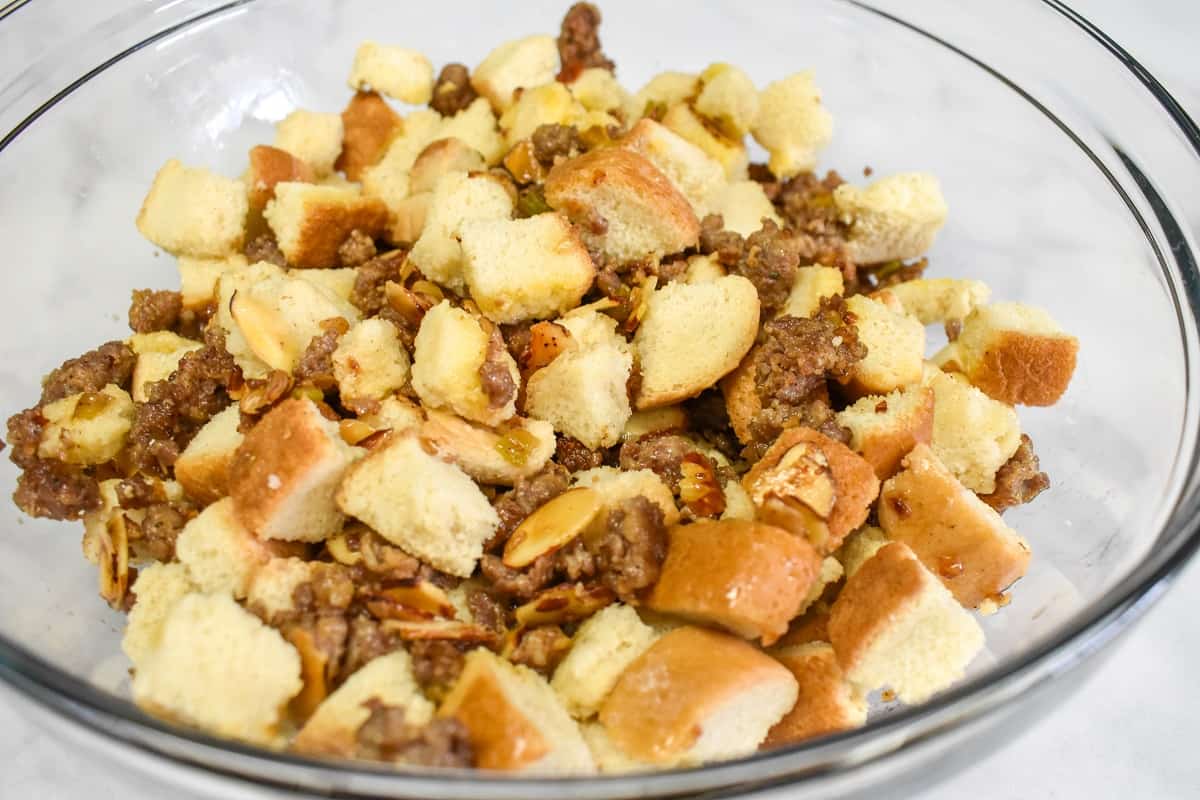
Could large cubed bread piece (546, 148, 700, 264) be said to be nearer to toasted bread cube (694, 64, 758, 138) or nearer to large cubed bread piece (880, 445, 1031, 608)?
toasted bread cube (694, 64, 758, 138)

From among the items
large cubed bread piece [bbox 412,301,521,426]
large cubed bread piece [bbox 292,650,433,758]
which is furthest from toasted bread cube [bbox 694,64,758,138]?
large cubed bread piece [bbox 292,650,433,758]

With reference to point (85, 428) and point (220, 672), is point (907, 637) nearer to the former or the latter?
point (220, 672)

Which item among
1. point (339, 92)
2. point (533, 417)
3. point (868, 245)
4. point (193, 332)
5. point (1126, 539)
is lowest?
point (1126, 539)

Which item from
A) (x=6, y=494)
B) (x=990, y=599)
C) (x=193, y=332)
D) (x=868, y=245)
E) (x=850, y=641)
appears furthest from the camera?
(x=868, y=245)

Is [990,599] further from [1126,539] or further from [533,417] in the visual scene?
[533,417]

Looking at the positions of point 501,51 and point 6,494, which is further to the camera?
point 501,51

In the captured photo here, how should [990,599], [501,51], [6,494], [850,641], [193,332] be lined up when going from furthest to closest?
[501,51] → [193,332] → [6,494] → [990,599] → [850,641]

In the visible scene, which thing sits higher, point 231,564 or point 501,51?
point 501,51

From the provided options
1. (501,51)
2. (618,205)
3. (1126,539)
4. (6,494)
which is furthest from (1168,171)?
(6,494)
